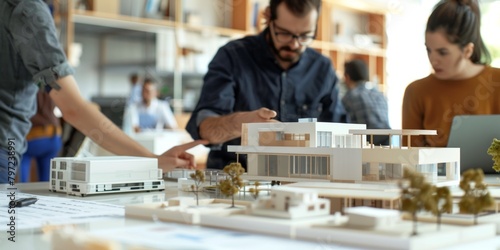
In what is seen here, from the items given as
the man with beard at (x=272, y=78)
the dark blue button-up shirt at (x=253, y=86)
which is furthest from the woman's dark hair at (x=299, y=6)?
the dark blue button-up shirt at (x=253, y=86)

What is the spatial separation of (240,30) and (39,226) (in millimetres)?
4583

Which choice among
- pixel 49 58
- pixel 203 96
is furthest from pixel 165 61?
pixel 49 58

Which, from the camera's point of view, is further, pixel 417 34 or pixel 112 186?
pixel 417 34

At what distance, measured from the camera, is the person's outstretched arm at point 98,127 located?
1.66 m

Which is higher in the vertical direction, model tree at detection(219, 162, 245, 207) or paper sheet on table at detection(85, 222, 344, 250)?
model tree at detection(219, 162, 245, 207)

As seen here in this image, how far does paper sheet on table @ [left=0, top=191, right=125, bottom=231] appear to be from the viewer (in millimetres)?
948

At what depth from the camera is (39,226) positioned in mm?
918

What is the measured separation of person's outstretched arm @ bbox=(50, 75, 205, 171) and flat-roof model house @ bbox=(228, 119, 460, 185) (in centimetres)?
43

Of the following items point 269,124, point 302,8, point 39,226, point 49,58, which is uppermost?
point 302,8

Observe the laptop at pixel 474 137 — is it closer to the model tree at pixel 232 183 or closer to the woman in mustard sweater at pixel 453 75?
the woman in mustard sweater at pixel 453 75

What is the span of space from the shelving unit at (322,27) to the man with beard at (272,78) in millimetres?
2365

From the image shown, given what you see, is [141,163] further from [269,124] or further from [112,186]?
[269,124]

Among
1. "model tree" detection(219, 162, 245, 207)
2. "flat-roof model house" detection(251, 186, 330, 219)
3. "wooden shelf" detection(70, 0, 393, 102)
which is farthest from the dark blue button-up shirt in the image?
"wooden shelf" detection(70, 0, 393, 102)

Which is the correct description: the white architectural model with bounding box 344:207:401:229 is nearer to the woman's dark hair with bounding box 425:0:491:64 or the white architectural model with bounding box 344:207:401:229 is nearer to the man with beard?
the man with beard
